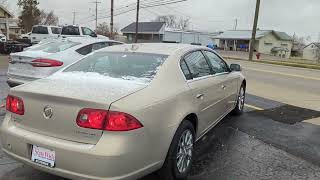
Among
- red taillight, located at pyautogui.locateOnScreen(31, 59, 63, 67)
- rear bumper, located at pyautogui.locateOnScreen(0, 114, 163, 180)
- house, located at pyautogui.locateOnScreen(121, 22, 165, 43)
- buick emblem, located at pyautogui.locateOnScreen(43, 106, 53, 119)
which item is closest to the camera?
rear bumper, located at pyautogui.locateOnScreen(0, 114, 163, 180)

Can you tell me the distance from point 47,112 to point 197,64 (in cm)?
233

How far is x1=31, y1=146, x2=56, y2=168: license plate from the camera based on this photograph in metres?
3.65

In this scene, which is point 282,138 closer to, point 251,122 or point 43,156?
point 251,122


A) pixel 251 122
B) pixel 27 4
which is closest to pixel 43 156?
pixel 251 122

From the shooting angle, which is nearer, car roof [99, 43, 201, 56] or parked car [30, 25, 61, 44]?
car roof [99, 43, 201, 56]

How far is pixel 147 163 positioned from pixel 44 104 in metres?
1.13

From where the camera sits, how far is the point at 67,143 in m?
3.61

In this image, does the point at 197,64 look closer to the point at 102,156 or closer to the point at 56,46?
the point at 102,156

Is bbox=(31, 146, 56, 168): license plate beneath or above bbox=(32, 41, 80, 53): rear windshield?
beneath

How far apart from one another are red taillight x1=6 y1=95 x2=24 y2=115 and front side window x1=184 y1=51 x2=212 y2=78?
2.10 meters

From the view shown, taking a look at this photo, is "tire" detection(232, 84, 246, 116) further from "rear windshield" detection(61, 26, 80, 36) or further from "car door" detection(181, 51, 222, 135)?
"rear windshield" detection(61, 26, 80, 36)

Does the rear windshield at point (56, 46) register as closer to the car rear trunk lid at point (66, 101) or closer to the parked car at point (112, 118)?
the parked car at point (112, 118)

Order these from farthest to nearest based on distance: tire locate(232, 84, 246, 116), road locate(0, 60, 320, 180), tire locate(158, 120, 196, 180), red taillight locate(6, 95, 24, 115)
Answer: tire locate(232, 84, 246, 116) → road locate(0, 60, 320, 180) → tire locate(158, 120, 196, 180) → red taillight locate(6, 95, 24, 115)

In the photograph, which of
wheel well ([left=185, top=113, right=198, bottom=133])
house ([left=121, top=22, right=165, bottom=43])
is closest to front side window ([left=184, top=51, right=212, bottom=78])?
wheel well ([left=185, top=113, right=198, bottom=133])
